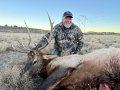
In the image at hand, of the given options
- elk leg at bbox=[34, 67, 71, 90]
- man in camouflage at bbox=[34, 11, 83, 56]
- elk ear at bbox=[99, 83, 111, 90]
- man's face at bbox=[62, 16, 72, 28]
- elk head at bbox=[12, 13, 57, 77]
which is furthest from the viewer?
man in camouflage at bbox=[34, 11, 83, 56]

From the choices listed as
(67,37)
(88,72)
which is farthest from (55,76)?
(67,37)

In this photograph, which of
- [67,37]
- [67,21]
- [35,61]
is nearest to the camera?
[35,61]

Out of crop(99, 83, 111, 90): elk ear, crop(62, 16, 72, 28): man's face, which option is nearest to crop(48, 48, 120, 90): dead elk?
crop(99, 83, 111, 90): elk ear

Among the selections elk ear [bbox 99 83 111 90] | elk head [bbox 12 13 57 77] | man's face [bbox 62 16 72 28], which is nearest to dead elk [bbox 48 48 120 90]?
elk ear [bbox 99 83 111 90]

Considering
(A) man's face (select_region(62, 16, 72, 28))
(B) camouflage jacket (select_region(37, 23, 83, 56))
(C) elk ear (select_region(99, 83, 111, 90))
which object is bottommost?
(C) elk ear (select_region(99, 83, 111, 90))

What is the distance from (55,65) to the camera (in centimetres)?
720

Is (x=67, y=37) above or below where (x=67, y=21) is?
below

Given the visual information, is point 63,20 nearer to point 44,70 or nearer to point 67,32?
point 67,32

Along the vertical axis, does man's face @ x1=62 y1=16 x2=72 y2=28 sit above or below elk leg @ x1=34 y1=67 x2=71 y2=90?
above

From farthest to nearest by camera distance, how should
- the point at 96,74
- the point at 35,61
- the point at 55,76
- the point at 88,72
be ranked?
the point at 35,61 → the point at 55,76 → the point at 88,72 → the point at 96,74

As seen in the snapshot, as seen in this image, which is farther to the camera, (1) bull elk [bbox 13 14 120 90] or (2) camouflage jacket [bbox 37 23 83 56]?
(2) camouflage jacket [bbox 37 23 83 56]

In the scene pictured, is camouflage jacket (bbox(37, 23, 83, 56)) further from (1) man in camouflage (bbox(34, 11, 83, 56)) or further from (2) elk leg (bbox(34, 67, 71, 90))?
(2) elk leg (bbox(34, 67, 71, 90))

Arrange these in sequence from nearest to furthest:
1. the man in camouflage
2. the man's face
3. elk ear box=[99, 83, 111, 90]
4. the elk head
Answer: elk ear box=[99, 83, 111, 90], the elk head, the man's face, the man in camouflage

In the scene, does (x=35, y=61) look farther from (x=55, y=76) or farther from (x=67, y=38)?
(x=67, y=38)
